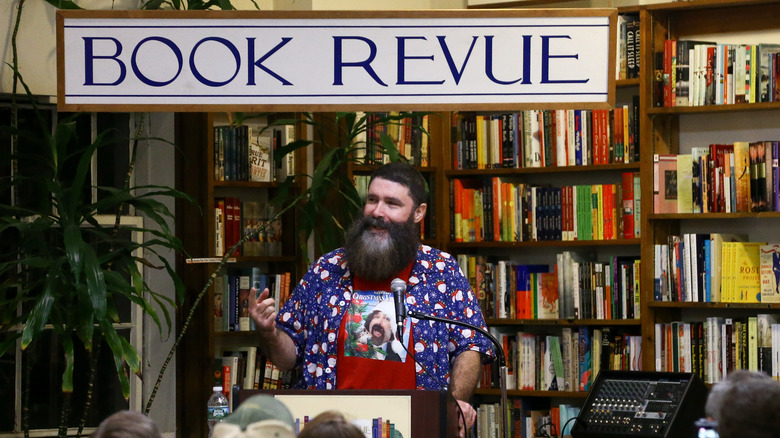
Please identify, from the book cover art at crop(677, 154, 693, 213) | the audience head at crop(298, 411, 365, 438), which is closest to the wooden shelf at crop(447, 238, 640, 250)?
the book cover art at crop(677, 154, 693, 213)

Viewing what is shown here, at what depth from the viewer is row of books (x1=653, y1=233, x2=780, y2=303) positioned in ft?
14.2

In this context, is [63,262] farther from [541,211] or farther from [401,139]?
[541,211]

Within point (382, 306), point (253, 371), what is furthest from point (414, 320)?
point (253, 371)

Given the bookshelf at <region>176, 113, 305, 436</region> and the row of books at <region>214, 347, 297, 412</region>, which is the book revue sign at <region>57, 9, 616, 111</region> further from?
the row of books at <region>214, 347, 297, 412</region>

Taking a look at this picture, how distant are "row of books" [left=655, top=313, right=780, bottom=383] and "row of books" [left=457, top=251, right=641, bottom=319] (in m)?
0.20

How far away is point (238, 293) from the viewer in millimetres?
4566

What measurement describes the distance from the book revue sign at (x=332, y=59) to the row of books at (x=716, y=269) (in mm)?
2455

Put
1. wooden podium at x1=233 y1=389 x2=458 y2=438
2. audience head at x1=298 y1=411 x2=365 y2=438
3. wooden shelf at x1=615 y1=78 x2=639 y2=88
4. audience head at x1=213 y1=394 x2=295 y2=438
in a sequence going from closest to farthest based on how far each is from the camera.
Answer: audience head at x1=213 y1=394 x2=295 y2=438, audience head at x1=298 y1=411 x2=365 y2=438, wooden podium at x1=233 y1=389 x2=458 y2=438, wooden shelf at x1=615 y1=78 x2=639 y2=88

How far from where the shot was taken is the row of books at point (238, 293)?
14.8 feet

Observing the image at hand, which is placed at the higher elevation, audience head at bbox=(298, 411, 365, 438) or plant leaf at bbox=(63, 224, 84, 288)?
plant leaf at bbox=(63, 224, 84, 288)

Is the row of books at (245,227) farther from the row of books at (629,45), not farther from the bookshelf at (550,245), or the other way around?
the row of books at (629,45)

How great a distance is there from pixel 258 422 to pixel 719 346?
343 cm

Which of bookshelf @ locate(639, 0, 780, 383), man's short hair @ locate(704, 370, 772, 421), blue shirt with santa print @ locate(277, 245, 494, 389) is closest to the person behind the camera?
man's short hair @ locate(704, 370, 772, 421)

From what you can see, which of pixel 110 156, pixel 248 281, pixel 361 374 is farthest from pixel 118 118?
pixel 361 374
